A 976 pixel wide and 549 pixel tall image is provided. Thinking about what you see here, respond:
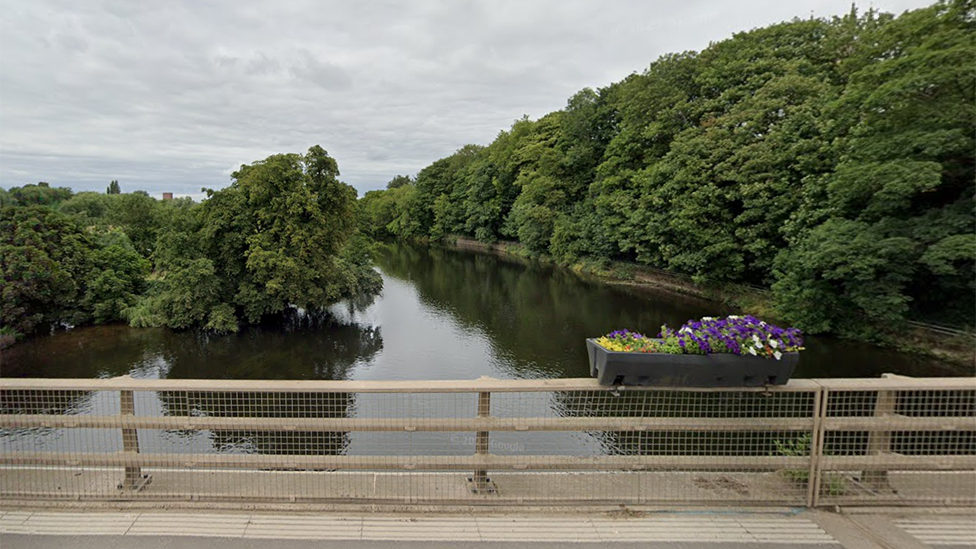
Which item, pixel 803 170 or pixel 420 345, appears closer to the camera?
pixel 420 345

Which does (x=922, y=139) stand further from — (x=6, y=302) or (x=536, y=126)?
(x=536, y=126)

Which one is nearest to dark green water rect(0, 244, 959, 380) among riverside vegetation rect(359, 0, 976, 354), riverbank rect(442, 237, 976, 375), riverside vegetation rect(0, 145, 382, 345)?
riverbank rect(442, 237, 976, 375)

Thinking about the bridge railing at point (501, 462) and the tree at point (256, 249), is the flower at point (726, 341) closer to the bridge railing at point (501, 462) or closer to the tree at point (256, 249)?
the bridge railing at point (501, 462)

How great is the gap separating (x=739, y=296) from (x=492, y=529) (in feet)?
74.0

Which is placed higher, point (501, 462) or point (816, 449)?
point (816, 449)

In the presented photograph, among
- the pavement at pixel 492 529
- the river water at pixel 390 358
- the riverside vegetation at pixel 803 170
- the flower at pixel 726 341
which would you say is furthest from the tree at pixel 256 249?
the flower at pixel 726 341

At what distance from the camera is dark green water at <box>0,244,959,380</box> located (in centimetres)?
1476

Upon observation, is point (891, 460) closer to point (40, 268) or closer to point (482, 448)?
point (482, 448)

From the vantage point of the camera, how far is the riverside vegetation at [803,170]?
13.3 meters

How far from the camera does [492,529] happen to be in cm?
285

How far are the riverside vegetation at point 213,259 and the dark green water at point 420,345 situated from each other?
105 cm

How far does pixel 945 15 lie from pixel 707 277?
12.5m

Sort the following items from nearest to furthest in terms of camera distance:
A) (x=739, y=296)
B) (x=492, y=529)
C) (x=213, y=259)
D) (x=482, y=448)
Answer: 1. (x=492, y=529)
2. (x=482, y=448)
3. (x=213, y=259)
4. (x=739, y=296)

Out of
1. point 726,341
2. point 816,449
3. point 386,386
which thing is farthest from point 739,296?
point 386,386
